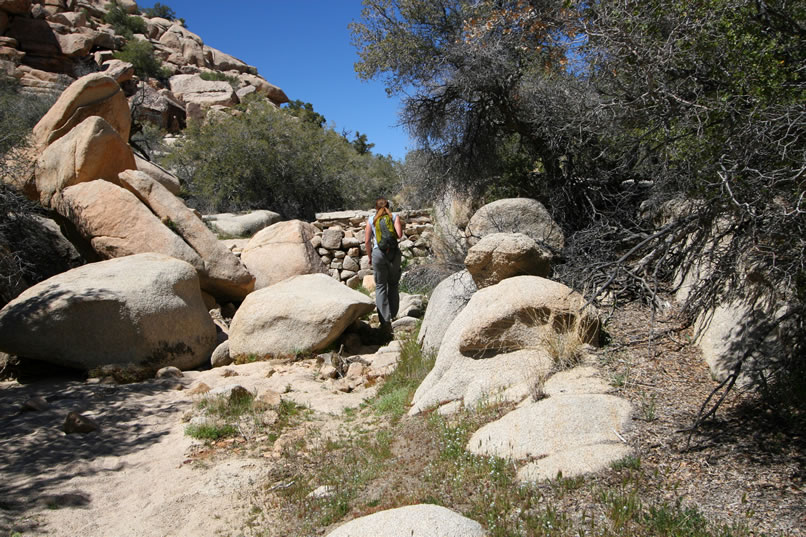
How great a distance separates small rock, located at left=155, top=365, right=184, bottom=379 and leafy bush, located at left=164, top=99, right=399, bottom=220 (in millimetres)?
11548

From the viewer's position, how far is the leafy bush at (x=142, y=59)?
115 ft

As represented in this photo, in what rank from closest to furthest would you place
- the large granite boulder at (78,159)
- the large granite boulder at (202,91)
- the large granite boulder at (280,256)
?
the large granite boulder at (78,159)
the large granite boulder at (280,256)
the large granite boulder at (202,91)

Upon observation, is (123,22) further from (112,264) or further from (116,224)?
(112,264)

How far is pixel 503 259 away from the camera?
6184mm

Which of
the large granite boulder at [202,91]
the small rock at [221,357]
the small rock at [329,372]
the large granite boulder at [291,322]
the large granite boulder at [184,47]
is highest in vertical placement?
the large granite boulder at [184,47]

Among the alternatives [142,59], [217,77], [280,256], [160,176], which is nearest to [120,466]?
[280,256]

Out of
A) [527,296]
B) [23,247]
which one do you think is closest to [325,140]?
[23,247]

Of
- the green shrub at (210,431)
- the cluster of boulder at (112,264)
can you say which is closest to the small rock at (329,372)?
the cluster of boulder at (112,264)

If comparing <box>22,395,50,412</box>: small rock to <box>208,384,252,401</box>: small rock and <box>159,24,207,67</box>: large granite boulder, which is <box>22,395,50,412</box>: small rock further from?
<box>159,24,207,67</box>: large granite boulder

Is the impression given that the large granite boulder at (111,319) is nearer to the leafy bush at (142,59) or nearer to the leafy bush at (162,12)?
the leafy bush at (142,59)

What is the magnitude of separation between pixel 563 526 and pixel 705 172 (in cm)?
251

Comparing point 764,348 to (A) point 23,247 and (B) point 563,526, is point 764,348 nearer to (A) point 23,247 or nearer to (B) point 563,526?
(B) point 563,526

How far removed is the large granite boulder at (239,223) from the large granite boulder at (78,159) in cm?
447

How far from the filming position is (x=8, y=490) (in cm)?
401
